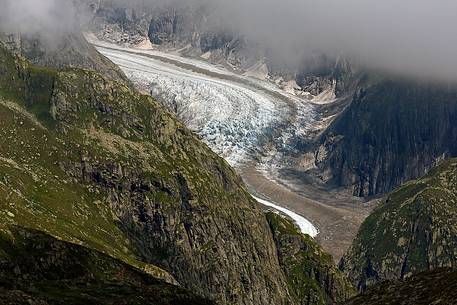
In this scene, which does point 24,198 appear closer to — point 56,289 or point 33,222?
point 33,222

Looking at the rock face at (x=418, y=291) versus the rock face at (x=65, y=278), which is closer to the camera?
the rock face at (x=418, y=291)

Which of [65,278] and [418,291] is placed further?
[65,278]

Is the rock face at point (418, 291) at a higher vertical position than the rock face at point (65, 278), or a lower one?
higher

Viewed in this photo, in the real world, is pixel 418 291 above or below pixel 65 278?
above
